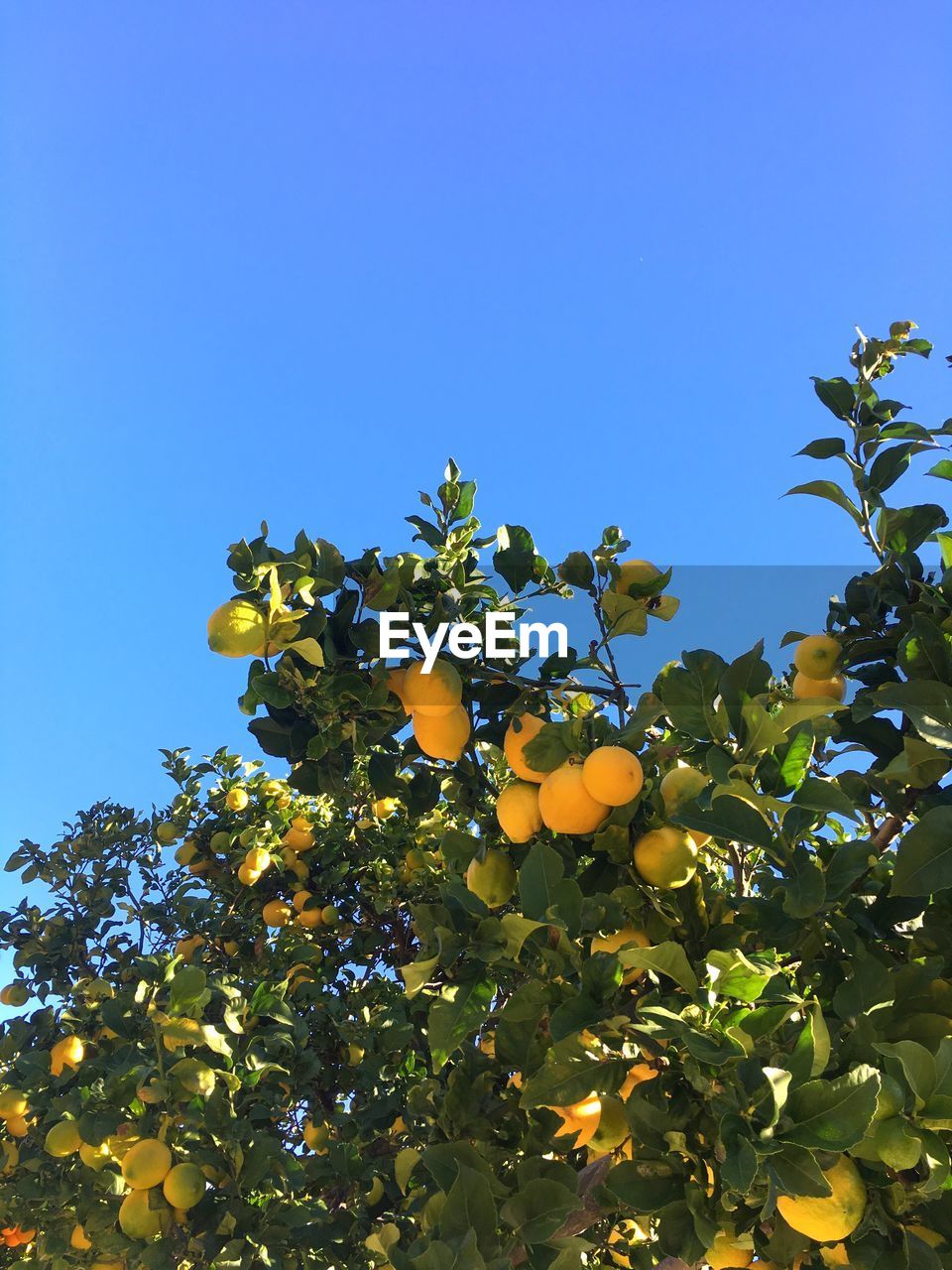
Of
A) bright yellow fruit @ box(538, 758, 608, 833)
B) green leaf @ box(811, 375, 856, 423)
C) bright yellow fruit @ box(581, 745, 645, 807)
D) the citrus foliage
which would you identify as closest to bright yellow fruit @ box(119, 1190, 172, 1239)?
the citrus foliage

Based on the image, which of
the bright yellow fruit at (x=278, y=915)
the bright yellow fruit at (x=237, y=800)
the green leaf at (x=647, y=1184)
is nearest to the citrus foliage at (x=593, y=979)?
the green leaf at (x=647, y=1184)

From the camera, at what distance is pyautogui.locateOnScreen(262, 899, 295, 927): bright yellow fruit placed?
3.73m

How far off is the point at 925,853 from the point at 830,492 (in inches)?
32.3

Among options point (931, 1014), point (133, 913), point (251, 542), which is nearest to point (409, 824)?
point (133, 913)

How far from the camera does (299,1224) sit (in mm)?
2029

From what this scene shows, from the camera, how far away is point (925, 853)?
1272mm

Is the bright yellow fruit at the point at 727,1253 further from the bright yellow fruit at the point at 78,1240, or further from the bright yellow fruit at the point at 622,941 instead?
the bright yellow fruit at the point at 78,1240

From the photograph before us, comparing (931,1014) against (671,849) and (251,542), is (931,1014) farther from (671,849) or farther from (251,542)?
(251,542)

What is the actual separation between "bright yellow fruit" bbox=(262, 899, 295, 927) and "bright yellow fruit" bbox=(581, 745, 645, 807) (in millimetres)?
2628

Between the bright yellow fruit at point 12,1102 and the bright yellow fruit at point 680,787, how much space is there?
2055 millimetres

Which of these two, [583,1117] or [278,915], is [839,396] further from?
[278,915]

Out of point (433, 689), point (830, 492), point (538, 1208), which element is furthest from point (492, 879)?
point (830, 492)

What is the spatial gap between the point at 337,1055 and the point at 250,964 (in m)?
0.71

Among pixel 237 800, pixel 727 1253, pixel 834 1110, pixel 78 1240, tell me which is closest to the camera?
pixel 834 1110
